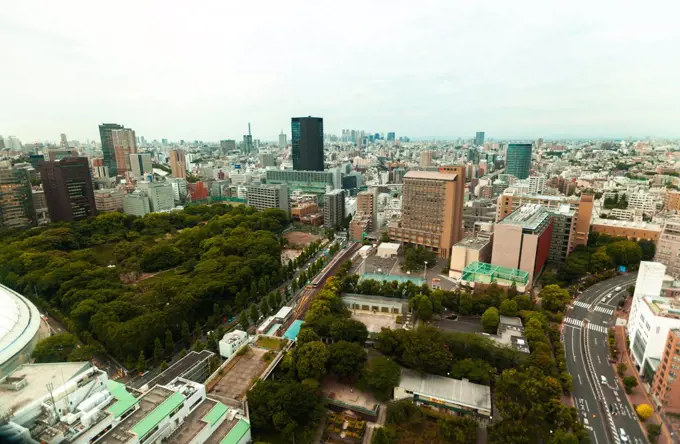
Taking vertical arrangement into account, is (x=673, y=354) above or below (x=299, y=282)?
above

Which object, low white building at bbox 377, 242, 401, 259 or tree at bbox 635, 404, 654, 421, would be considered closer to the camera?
tree at bbox 635, 404, 654, 421

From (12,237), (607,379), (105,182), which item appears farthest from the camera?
(105,182)

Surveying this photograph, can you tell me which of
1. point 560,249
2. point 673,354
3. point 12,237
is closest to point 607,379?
point 673,354

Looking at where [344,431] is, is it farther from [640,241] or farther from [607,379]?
[640,241]

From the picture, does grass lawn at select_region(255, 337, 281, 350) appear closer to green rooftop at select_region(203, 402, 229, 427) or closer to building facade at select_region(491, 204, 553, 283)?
green rooftop at select_region(203, 402, 229, 427)

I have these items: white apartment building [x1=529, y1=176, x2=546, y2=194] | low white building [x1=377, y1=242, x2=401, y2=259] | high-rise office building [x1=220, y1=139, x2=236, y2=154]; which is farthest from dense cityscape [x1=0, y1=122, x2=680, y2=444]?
high-rise office building [x1=220, y1=139, x2=236, y2=154]

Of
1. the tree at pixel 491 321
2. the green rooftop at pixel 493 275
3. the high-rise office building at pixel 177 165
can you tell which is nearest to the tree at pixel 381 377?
the tree at pixel 491 321
